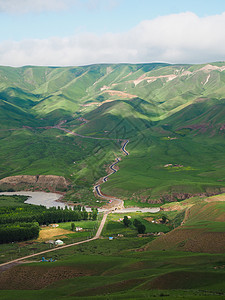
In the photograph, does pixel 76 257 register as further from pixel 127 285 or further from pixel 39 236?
pixel 39 236

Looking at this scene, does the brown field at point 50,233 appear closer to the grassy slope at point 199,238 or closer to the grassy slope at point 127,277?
the grassy slope at point 127,277

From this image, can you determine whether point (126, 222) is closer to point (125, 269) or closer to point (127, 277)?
point (125, 269)

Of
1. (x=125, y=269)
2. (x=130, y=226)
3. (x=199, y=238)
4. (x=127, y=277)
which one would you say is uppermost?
(x=127, y=277)

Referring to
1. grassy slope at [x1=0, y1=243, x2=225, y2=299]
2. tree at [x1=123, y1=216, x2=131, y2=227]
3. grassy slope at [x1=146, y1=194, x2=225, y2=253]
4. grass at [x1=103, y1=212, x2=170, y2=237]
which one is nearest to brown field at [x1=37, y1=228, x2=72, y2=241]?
grass at [x1=103, y1=212, x2=170, y2=237]

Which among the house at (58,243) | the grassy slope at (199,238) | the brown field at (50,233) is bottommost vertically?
the brown field at (50,233)

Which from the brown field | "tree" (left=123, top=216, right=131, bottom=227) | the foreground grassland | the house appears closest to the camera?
the foreground grassland

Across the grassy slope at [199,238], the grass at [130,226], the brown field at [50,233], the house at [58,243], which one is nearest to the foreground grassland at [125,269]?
the grassy slope at [199,238]

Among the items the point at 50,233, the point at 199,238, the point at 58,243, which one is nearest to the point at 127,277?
the point at 199,238

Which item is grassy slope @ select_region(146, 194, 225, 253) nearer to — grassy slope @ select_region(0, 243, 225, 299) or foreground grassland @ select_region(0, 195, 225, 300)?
foreground grassland @ select_region(0, 195, 225, 300)

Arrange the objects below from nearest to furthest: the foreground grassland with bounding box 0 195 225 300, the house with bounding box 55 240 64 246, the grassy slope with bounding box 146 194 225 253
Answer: the foreground grassland with bounding box 0 195 225 300 < the grassy slope with bounding box 146 194 225 253 < the house with bounding box 55 240 64 246

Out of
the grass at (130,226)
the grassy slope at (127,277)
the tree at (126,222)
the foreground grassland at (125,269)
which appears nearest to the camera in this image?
the grassy slope at (127,277)
